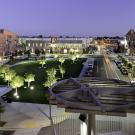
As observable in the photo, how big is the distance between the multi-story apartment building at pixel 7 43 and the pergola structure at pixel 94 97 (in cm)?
9078

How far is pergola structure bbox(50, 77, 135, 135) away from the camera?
1595 cm

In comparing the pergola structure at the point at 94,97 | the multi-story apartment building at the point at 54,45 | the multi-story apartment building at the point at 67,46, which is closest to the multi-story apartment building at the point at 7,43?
the multi-story apartment building at the point at 54,45

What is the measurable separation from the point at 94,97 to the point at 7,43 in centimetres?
10645

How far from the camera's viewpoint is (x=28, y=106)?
37281 millimetres

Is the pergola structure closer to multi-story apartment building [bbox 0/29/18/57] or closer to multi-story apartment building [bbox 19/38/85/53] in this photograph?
multi-story apartment building [bbox 0/29/18/57]

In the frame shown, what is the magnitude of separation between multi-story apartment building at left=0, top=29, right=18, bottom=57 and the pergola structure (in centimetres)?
9078

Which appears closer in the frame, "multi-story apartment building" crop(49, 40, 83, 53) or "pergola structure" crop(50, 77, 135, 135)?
"pergola structure" crop(50, 77, 135, 135)

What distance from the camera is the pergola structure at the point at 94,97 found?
52.3 feet

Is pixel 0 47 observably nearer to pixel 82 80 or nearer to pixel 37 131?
pixel 37 131

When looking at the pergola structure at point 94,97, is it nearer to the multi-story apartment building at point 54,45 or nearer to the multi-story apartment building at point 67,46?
the multi-story apartment building at point 54,45

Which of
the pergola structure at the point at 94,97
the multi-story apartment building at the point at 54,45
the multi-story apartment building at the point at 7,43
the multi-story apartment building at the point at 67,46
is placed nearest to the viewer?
the pergola structure at the point at 94,97

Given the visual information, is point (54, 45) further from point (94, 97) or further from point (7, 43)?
point (94, 97)

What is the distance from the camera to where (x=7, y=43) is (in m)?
121

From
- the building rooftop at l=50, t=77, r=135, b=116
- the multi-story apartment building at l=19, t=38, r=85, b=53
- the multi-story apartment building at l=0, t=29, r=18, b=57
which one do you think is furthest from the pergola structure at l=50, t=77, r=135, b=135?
the multi-story apartment building at l=19, t=38, r=85, b=53
